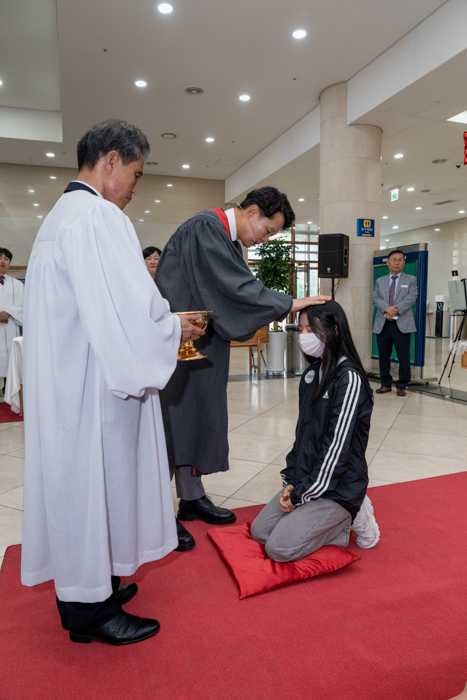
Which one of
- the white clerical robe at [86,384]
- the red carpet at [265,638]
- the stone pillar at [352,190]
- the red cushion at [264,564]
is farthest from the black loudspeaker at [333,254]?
the white clerical robe at [86,384]

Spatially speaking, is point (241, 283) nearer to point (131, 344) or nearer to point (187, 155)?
point (131, 344)

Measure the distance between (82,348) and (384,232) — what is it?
2059cm

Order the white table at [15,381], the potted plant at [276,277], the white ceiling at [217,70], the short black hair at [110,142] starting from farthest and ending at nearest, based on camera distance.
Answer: the potted plant at [276,277] → the white ceiling at [217,70] → the white table at [15,381] → the short black hair at [110,142]

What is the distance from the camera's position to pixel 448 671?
1.46 m

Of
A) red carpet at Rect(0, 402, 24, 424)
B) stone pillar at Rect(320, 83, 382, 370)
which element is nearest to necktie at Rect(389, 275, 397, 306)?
stone pillar at Rect(320, 83, 382, 370)

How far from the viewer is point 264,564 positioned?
2023 millimetres

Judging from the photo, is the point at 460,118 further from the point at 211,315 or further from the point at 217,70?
the point at 211,315

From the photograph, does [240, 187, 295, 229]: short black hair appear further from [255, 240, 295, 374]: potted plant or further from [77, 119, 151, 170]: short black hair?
[255, 240, 295, 374]: potted plant

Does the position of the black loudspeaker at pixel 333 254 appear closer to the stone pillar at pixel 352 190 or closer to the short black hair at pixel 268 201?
the stone pillar at pixel 352 190

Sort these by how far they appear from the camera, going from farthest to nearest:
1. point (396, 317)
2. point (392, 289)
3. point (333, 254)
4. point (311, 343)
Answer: point (333, 254) < point (392, 289) < point (396, 317) < point (311, 343)

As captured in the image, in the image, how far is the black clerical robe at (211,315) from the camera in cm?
207

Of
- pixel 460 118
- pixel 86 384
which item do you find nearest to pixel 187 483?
pixel 86 384

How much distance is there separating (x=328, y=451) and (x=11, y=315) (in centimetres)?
508

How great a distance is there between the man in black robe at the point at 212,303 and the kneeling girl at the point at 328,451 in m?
0.20
